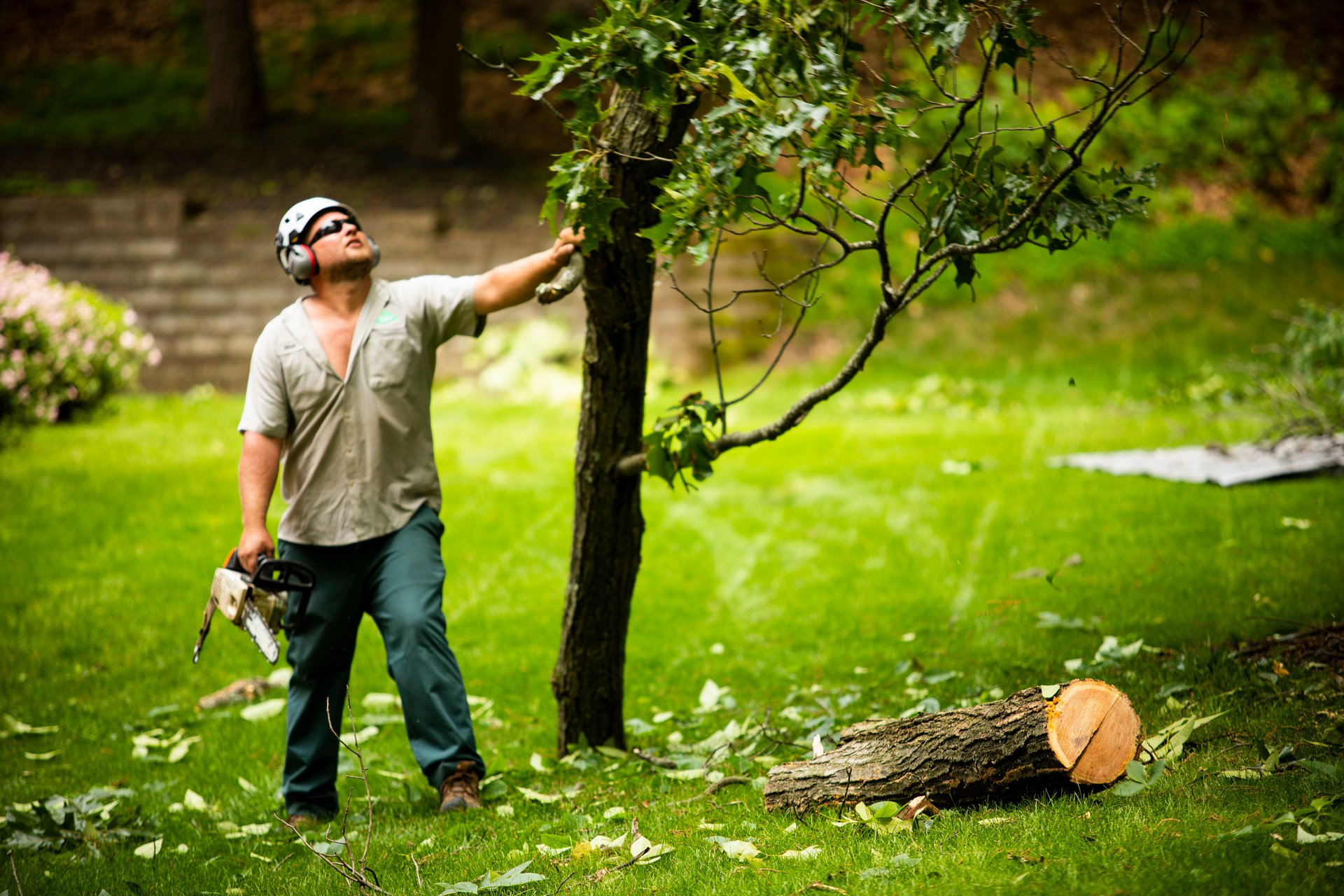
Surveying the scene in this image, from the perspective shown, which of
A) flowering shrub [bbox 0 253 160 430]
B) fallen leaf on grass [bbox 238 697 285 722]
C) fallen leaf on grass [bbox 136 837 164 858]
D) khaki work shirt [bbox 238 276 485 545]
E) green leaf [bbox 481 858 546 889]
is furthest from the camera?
flowering shrub [bbox 0 253 160 430]

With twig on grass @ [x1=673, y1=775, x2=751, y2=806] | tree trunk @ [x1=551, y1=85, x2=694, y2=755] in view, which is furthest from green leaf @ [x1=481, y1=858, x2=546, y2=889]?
tree trunk @ [x1=551, y1=85, x2=694, y2=755]

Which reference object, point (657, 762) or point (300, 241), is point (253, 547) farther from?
point (657, 762)

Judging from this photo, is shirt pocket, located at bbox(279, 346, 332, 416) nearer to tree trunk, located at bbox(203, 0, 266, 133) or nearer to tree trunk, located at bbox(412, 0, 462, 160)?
tree trunk, located at bbox(412, 0, 462, 160)

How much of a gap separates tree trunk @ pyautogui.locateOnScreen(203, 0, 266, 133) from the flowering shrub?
284 inches

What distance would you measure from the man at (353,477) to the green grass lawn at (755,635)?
1.24 feet

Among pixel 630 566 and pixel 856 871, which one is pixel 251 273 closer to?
pixel 630 566

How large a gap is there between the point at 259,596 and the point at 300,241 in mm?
1359

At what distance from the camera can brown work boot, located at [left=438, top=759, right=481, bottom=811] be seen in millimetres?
4117

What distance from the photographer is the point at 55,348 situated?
413 inches

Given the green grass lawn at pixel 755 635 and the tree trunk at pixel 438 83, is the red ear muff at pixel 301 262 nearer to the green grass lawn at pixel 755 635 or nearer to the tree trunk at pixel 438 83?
the green grass lawn at pixel 755 635

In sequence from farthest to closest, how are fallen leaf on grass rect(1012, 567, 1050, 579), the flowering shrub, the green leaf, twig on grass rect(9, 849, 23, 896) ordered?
the flowering shrub < fallen leaf on grass rect(1012, 567, 1050, 579) < twig on grass rect(9, 849, 23, 896) < the green leaf

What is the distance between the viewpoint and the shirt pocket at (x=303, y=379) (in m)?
4.22

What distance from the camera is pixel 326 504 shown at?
4.23 meters

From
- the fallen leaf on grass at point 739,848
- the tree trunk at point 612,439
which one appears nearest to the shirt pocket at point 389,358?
the tree trunk at point 612,439
